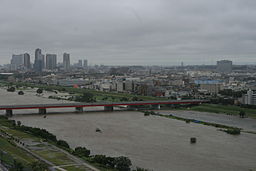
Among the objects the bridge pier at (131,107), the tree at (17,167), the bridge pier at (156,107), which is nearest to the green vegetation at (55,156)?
the tree at (17,167)

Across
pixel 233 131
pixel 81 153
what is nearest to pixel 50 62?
pixel 233 131

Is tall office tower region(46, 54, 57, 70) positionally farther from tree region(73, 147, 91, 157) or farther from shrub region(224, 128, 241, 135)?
tree region(73, 147, 91, 157)

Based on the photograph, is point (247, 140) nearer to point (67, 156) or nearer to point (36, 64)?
point (67, 156)

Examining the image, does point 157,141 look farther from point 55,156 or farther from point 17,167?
point 17,167

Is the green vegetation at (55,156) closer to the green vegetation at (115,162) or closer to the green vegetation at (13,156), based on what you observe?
the green vegetation at (13,156)

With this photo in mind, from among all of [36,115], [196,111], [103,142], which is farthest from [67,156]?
[196,111]

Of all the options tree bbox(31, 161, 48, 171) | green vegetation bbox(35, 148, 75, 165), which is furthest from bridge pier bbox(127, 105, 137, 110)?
tree bbox(31, 161, 48, 171)
